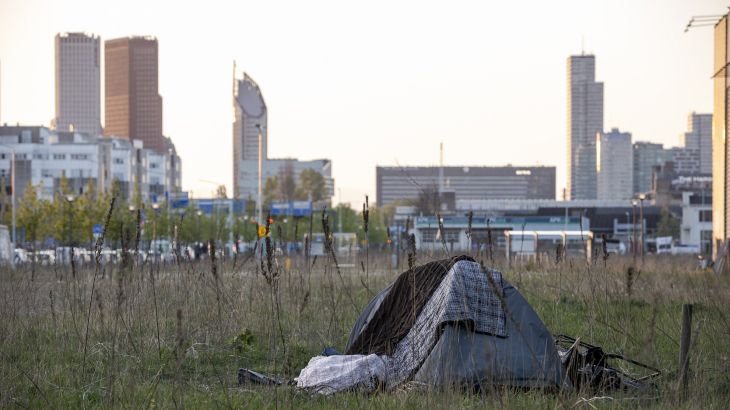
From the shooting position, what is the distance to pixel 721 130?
23969 mm

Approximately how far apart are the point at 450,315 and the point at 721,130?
70.5 ft

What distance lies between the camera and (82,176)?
10381 centimetres

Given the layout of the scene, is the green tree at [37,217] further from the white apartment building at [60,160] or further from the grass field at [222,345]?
the white apartment building at [60,160]

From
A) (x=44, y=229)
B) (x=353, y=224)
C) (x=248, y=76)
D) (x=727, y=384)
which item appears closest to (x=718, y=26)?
(x=727, y=384)

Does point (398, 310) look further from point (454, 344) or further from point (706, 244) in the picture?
point (706, 244)

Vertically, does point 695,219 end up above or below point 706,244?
below

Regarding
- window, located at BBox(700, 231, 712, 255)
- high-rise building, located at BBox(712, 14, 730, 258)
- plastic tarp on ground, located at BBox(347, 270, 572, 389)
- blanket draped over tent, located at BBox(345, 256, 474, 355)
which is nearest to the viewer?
plastic tarp on ground, located at BBox(347, 270, 572, 389)

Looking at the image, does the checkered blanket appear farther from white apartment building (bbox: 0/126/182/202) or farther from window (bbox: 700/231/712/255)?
white apartment building (bbox: 0/126/182/202)

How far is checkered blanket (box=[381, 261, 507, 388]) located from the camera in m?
6.06

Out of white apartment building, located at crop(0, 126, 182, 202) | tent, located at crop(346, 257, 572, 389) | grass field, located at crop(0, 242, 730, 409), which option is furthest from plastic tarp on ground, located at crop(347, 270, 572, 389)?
white apartment building, located at crop(0, 126, 182, 202)

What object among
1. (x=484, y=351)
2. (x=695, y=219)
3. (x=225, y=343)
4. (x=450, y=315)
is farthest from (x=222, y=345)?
(x=695, y=219)

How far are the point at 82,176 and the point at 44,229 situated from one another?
6190cm

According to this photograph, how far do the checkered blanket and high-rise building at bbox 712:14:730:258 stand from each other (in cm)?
2004

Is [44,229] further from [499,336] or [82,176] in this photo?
[82,176]
